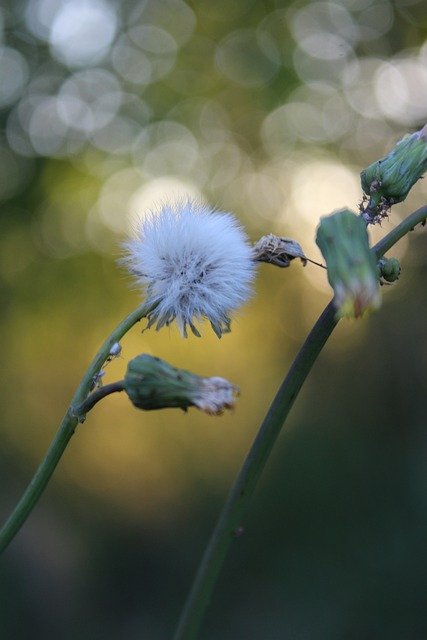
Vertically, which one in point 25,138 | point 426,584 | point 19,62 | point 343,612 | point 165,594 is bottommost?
point 165,594

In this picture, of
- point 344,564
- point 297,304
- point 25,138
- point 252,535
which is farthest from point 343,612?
point 25,138

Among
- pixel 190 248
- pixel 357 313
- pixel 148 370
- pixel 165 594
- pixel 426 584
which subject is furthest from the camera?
pixel 165 594

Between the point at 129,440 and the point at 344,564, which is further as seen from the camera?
the point at 129,440

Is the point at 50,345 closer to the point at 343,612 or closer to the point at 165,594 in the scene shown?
the point at 165,594

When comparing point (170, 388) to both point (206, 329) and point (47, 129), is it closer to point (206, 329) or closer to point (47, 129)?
point (206, 329)

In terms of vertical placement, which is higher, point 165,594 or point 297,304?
point 297,304

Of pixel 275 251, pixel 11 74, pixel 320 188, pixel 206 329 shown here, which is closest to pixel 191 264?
pixel 275 251

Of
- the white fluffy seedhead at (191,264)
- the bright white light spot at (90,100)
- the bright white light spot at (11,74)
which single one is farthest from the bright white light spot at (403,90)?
the white fluffy seedhead at (191,264)
